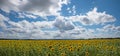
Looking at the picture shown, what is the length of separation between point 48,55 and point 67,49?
1466 millimetres

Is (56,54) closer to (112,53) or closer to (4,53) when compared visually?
(112,53)

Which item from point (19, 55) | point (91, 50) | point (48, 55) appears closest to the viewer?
point (48, 55)

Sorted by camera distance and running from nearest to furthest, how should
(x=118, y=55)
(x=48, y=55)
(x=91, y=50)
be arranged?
(x=48, y=55), (x=118, y=55), (x=91, y=50)

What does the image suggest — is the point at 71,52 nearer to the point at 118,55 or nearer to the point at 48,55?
the point at 48,55

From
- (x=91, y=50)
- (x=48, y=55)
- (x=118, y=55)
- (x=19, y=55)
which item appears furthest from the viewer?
(x=91, y=50)

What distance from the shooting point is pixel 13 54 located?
10.0m

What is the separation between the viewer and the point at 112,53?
9.15 meters

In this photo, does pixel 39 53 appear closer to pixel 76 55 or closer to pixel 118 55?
pixel 76 55

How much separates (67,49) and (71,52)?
0.51 meters

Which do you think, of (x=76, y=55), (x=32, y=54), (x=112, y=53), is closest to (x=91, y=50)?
(x=112, y=53)

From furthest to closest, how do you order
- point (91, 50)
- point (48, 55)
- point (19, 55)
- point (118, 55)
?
1. point (91, 50)
2. point (19, 55)
3. point (118, 55)
4. point (48, 55)

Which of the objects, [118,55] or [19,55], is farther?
[19,55]

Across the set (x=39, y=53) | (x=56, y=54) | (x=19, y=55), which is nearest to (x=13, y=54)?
(x=19, y=55)

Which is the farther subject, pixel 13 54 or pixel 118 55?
pixel 13 54
